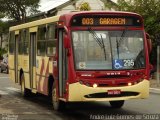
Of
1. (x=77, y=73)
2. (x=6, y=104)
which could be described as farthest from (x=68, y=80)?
(x=6, y=104)

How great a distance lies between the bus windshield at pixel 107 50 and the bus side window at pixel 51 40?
1.57m

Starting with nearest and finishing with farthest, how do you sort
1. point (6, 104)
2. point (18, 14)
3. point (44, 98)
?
point (6, 104) < point (44, 98) < point (18, 14)

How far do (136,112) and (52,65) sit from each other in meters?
2.73

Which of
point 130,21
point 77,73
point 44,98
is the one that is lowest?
point 44,98

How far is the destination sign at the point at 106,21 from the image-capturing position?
14.0m

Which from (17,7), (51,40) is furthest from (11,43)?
(17,7)

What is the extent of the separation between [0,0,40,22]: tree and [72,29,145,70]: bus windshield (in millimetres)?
64133

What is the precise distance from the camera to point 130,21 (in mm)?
14406

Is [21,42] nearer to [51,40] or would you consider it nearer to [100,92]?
[51,40]

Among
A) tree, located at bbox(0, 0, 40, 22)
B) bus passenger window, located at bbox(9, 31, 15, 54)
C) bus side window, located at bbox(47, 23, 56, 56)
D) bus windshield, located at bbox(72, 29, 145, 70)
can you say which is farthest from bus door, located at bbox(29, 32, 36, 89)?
tree, located at bbox(0, 0, 40, 22)

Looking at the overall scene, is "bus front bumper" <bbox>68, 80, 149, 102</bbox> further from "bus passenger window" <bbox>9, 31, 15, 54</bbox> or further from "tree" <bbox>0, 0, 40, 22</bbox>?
"tree" <bbox>0, 0, 40, 22</bbox>

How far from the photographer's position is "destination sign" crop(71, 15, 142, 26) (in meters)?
14.0

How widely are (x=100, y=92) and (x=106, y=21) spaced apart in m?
1.92

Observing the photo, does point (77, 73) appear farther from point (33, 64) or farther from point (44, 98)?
point (44, 98)
